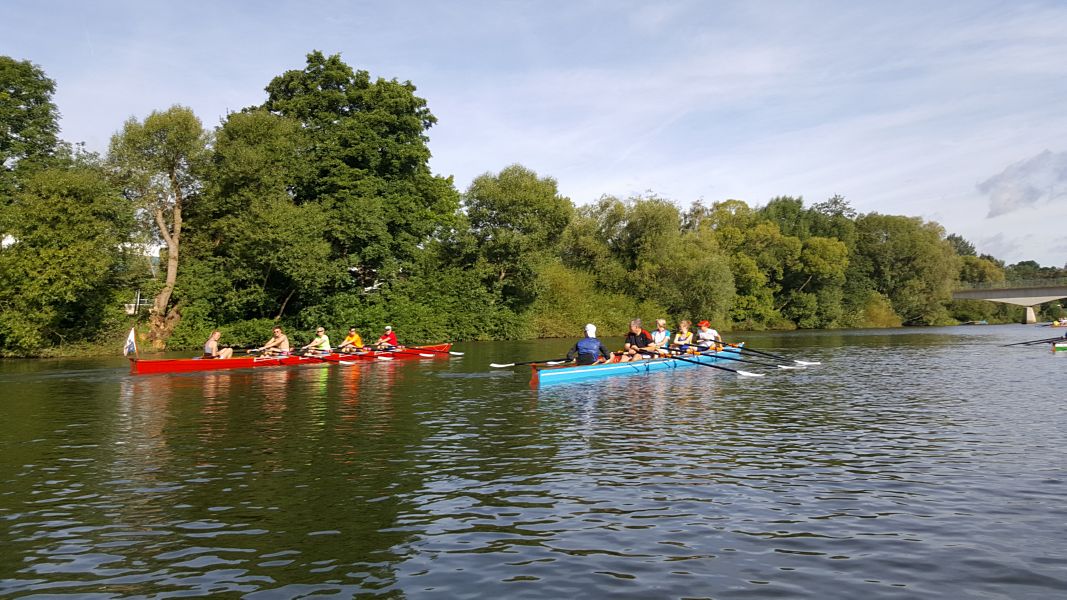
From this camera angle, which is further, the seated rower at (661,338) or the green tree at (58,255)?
the green tree at (58,255)

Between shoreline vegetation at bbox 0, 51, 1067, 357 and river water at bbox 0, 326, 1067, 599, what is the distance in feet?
74.5

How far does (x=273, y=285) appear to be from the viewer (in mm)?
47344

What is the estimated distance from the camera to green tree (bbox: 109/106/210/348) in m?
41.7

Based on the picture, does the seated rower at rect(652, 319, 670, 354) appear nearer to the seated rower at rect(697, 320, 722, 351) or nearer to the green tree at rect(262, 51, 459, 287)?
the seated rower at rect(697, 320, 722, 351)

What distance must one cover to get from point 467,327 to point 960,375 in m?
35.2

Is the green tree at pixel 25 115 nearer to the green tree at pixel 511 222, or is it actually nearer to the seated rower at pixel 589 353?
the green tree at pixel 511 222

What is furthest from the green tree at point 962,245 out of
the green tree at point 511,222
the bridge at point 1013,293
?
the green tree at point 511,222

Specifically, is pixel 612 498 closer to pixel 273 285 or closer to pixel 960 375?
pixel 960 375

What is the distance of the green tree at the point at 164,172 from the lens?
41.7 m

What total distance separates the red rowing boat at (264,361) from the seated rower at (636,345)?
12227 millimetres

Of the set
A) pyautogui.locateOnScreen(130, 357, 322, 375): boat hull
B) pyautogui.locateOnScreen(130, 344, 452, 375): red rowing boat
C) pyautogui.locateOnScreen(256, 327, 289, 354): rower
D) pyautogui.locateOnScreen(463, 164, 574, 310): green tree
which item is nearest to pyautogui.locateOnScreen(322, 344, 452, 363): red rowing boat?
pyautogui.locateOnScreen(130, 344, 452, 375): red rowing boat

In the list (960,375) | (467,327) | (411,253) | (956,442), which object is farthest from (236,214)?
(956,442)

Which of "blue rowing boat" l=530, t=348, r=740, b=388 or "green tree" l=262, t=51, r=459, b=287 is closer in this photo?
"blue rowing boat" l=530, t=348, r=740, b=388

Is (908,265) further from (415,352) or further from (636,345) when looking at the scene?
(636,345)
